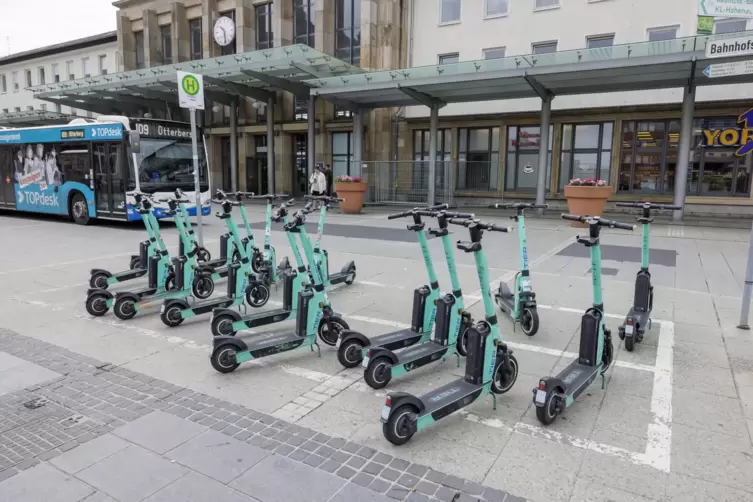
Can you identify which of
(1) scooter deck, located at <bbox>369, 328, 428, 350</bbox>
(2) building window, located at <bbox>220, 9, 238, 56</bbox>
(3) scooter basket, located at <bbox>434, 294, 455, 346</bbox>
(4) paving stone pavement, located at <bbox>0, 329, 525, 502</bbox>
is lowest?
(4) paving stone pavement, located at <bbox>0, 329, 525, 502</bbox>

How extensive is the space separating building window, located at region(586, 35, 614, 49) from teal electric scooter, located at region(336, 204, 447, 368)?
697 inches

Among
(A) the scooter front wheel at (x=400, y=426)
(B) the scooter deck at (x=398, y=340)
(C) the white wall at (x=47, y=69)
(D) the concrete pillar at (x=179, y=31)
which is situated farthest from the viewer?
(C) the white wall at (x=47, y=69)

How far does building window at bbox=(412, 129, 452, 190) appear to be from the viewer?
2011 centimetres

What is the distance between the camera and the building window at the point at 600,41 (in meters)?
18.8

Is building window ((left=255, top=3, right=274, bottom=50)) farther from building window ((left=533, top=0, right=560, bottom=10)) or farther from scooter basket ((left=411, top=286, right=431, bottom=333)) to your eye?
scooter basket ((left=411, top=286, right=431, bottom=333))

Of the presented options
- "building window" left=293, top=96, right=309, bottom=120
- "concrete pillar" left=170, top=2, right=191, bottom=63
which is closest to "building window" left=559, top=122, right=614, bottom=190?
"building window" left=293, top=96, right=309, bottom=120

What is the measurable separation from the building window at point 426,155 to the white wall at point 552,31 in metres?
0.98

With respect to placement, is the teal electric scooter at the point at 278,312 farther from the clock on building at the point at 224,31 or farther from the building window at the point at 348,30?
the clock on building at the point at 224,31

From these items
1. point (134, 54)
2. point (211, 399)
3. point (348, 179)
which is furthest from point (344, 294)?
point (134, 54)

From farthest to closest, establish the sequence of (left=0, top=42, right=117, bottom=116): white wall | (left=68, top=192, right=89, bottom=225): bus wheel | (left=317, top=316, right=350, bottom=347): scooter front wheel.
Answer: (left=0, top=42, right=117, bottom=116): white wall, (left=68, top=192, right=89, bottom=225): bus wheel, (left=317, top=316, right=350, bottom=347): scooter front wheel

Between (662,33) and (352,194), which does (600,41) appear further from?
(352,194)

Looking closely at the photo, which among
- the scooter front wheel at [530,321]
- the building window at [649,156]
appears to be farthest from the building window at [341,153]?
the scooter front wheel at [530,321]

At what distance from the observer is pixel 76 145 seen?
47.3 feet

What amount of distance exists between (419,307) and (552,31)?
18.5 meters
